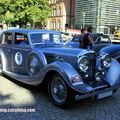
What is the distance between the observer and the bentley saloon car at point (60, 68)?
632 cm

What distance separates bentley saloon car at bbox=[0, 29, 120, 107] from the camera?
632 centimetres

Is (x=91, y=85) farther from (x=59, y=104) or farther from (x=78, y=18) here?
(x=78, y=18)

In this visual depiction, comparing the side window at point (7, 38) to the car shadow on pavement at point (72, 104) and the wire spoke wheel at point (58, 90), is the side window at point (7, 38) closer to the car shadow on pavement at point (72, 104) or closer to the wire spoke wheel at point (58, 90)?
the car shadow on pavement at point (72, 104)

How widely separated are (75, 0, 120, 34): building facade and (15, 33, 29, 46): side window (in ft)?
197

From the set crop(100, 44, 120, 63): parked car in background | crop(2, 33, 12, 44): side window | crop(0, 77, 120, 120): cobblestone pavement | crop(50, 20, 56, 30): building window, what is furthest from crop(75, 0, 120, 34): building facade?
crop(0, 77, 120, 120): cobblestone pavement

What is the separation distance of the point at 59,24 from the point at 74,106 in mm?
78688

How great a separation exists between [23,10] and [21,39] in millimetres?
30978

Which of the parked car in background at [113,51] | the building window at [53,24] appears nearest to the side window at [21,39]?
the parked car in background at [113,51]

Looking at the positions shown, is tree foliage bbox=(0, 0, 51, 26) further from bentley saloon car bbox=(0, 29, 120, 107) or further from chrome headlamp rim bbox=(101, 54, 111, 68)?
chrome headlamp rim bbox=(101, 54, 111, 68)

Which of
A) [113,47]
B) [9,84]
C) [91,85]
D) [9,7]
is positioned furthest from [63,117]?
[9,7]

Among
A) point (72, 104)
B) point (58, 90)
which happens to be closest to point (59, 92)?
point (58, 90)

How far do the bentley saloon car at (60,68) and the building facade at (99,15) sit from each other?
60.4 metres

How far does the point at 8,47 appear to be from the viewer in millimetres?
8789

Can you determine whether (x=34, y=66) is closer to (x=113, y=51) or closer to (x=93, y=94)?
(x=93, y=94)
